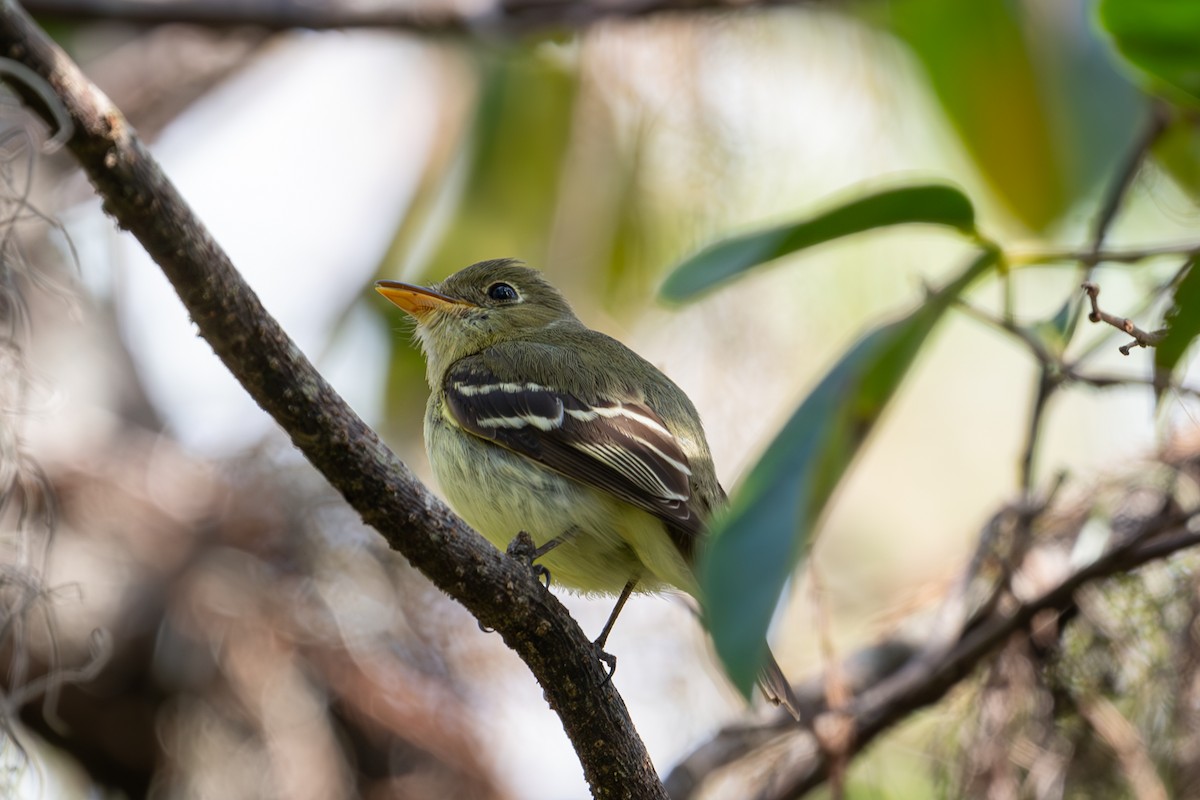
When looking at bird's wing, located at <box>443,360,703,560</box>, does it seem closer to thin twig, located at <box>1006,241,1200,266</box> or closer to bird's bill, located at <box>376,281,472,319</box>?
bird's bill, located at <box>376,281,472,319</box>

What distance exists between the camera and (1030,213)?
18.5 ft

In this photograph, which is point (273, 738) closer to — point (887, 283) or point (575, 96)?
point (575, 96)

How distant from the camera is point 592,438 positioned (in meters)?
3.62

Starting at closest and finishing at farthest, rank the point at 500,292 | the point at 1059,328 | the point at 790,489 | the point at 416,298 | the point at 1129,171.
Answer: the point at 790,489, the point at 1059,328, the point at 1129,171, the point at 416,298, the point at 500,292

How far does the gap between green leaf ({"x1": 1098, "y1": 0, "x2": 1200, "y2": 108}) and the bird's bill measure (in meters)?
2.35

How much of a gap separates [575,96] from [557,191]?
46cm

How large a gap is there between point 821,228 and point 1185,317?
804mm

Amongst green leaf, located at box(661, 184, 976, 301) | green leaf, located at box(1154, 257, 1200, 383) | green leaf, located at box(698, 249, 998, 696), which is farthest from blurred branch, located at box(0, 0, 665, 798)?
green leaf, located at box(1154, 257, 1200, 383)

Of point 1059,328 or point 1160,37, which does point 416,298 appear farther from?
point 1160,37

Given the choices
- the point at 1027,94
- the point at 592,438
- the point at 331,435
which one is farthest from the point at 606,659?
the point at 1027,94

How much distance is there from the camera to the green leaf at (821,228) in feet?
9.71

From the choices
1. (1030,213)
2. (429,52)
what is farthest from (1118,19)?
(429,52)

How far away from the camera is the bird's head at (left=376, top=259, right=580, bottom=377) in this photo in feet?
15.1

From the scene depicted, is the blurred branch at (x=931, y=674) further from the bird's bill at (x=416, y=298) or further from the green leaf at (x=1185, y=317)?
the bird's bill at (x=416, y=298)
